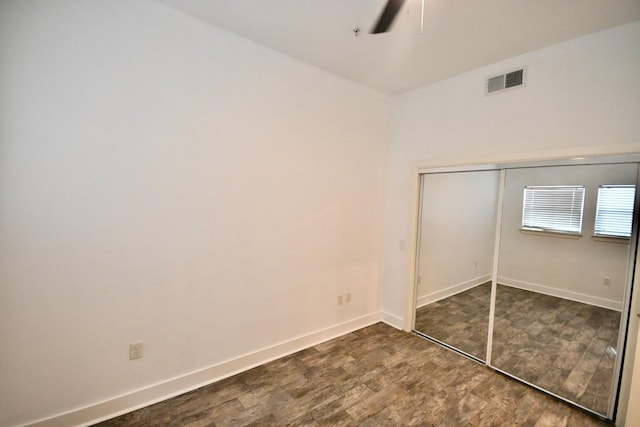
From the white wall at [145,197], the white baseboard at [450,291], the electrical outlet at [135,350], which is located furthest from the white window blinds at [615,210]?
the electrical outlet at [135,350]

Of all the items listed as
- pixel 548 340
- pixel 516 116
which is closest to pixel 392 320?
pixel 548 340

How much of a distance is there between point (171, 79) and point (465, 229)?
3.22 meters

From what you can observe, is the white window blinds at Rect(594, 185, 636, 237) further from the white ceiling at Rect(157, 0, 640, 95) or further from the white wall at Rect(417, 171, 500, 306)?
the white ceiling at Rect(157, 0, 640, 95)

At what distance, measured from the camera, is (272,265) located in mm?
2699

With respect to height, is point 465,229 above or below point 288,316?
above

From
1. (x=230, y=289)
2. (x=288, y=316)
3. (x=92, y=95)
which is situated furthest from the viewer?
(x=288, y=316)

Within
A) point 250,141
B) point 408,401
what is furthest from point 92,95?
point 408,401

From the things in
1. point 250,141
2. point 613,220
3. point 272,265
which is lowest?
point 272,265

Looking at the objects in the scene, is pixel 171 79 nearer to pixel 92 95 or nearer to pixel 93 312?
pixel 92 95

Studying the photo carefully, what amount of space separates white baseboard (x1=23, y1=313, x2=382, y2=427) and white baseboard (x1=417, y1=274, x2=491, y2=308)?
1.08 meters

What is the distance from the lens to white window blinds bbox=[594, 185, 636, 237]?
79.7 inches

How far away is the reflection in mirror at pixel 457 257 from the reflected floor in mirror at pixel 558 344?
0.19m

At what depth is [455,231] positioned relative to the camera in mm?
3248

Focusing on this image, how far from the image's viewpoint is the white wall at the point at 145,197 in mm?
1667
